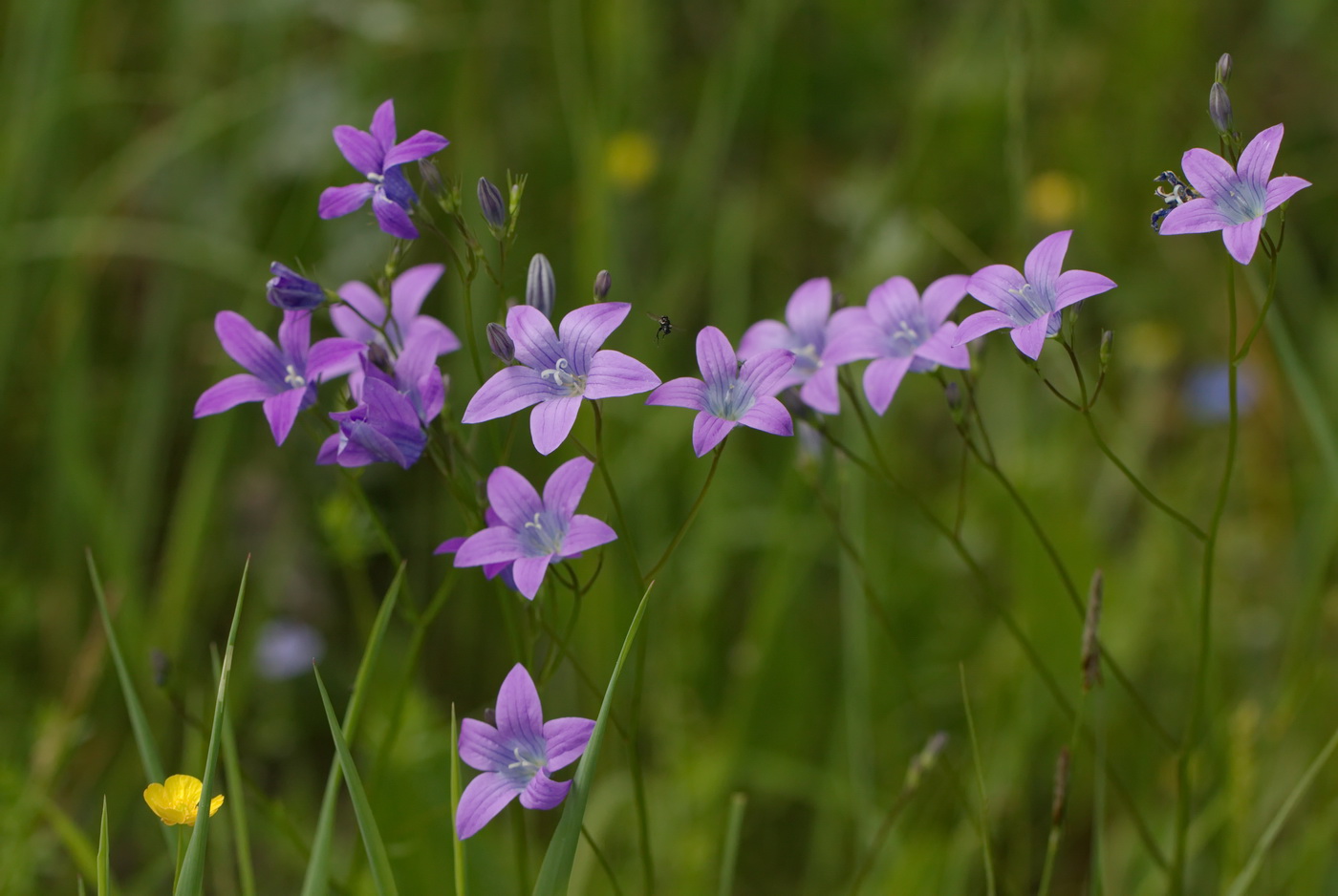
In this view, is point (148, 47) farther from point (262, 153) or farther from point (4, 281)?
point (4, 281)

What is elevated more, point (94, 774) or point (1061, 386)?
point (1061, 386)

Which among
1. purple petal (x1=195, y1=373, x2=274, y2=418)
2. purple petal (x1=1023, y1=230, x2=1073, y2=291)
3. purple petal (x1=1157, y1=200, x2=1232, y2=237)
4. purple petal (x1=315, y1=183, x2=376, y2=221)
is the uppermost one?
purple petal (x1=1157, y1=200, x2=1232, y2=237)

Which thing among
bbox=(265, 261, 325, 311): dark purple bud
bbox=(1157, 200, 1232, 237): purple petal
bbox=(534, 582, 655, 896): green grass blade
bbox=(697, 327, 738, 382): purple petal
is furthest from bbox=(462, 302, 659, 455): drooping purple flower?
bbox=(1157, 200, 1232, 237): purple petal

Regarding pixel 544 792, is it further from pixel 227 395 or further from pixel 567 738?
pixel 227 395

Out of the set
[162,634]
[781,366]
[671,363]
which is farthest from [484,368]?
[781,366]

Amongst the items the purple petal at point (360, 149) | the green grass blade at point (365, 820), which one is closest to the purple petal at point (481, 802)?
the green grass blade at point (365, 820)

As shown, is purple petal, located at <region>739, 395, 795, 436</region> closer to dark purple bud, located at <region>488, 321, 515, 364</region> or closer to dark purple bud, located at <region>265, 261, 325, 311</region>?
dark purple bud, located at <region>488, 321, 515, 364</region>
